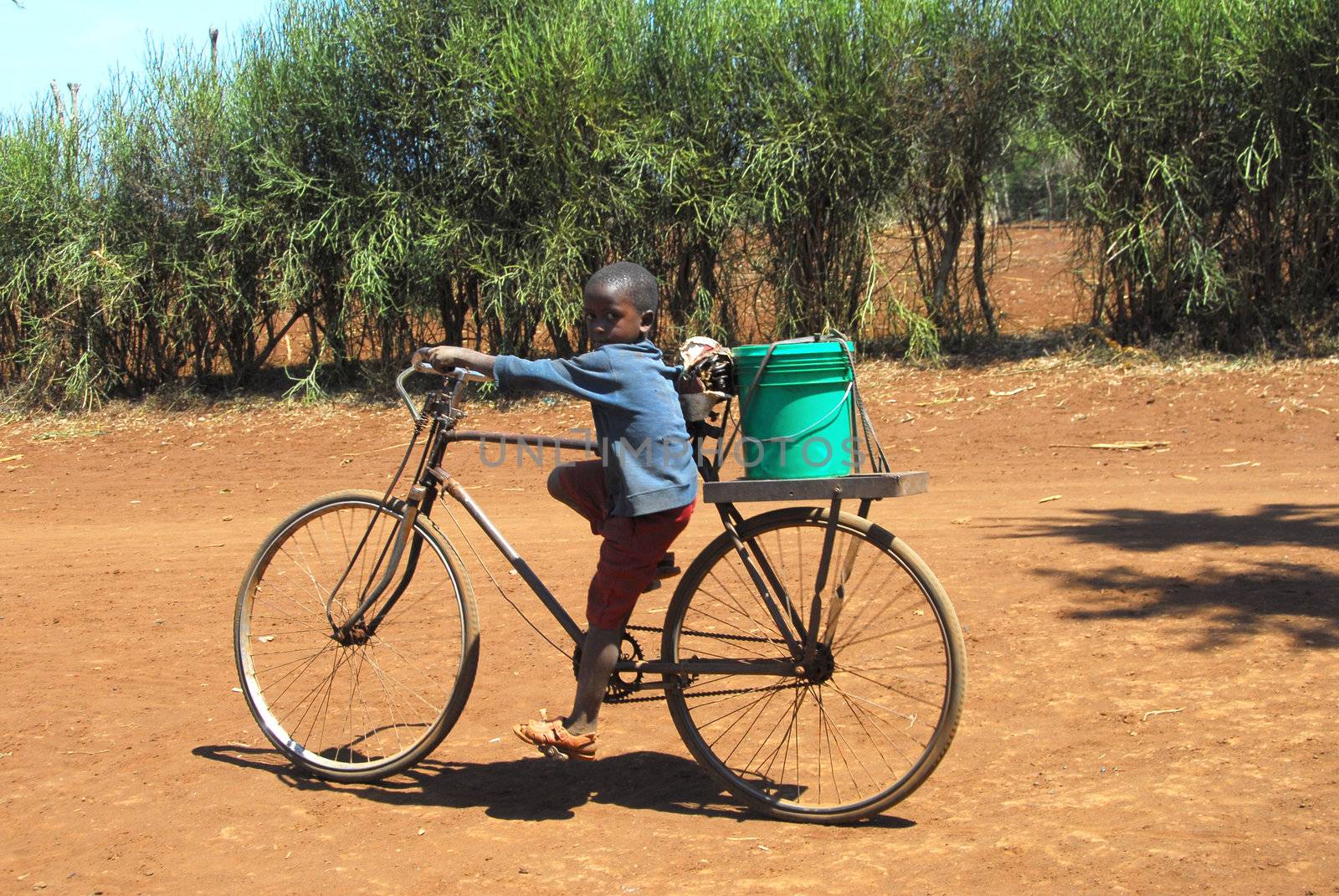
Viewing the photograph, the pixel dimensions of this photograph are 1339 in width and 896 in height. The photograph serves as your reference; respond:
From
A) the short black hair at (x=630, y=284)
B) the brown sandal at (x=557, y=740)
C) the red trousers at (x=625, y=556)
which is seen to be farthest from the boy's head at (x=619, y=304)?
the brown sandal at (x=557, y=740)

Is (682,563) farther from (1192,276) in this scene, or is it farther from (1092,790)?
(1192,276)

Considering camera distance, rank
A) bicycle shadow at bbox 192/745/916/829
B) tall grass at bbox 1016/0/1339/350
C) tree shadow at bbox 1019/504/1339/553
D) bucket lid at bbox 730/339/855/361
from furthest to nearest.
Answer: tall grass at bbox 1016/0/1339/350 < tree shadow at bbox 1019/504/1339/553 < bicycle shadow at bbox 192/745/916/829 < bucket lid at bbox 730/339/855/361

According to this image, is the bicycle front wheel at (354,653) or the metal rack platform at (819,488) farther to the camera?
the bicycle front wheel at (354,653)

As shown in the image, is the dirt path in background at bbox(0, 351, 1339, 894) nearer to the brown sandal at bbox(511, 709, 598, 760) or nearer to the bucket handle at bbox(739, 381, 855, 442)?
the brown sandal at bbox(511, 709, 598, 760)

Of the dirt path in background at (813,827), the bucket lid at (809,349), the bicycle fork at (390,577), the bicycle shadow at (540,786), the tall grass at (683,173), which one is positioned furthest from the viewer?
the tall grass at (683,173)

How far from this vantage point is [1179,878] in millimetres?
3303

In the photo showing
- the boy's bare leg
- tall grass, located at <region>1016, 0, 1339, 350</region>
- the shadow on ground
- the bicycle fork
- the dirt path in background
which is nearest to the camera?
the dirt path in background

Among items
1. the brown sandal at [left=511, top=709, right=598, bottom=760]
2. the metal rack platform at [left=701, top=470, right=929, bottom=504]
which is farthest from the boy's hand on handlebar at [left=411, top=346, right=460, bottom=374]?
the brown sandal at [left=511, top=709, right=598, bottom=760]

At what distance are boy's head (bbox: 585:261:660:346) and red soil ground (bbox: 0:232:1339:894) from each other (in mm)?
1533

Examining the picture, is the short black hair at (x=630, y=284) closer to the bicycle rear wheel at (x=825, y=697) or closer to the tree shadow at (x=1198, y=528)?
the bicycle rear wheel at (x=825, y=697)

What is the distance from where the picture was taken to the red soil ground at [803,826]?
3.57 meters

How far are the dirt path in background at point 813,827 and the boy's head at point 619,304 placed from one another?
153cm

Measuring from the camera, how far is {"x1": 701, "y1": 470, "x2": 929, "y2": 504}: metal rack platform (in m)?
3.63

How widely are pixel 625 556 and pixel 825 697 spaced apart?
147 cm
